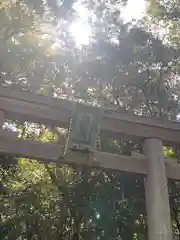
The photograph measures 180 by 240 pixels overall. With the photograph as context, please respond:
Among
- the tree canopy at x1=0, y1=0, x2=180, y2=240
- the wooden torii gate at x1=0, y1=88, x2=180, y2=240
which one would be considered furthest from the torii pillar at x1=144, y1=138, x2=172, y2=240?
the tree canopy at x1=0, y1=0, x2=180, y2=240

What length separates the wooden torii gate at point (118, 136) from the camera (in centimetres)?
474

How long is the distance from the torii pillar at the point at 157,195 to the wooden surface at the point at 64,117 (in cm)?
25

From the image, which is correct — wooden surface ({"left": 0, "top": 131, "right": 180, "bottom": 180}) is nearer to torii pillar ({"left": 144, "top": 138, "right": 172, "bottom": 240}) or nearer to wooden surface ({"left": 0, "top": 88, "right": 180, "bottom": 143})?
torii pillar ({"left": 144, "top": 138, "right": 172, "bottom": 240})

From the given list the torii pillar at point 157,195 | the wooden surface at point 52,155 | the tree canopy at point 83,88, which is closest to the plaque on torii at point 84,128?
the wooden surface at point 52,155

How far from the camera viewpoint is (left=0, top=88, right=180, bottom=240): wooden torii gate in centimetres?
474

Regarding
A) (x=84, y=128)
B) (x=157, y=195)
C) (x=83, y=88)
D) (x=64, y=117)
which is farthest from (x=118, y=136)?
(x=83, y=88)

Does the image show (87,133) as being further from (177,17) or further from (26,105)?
(177,17)

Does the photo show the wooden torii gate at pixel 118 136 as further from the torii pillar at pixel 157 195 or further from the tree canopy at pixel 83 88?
the tree canopy at pixel 83 88

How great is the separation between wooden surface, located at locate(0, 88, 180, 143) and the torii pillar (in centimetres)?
25

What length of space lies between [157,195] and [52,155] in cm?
169

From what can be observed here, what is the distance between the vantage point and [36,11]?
8.44 m

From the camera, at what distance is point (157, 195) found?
15.9ft

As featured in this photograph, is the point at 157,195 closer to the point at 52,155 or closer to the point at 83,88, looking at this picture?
the point at 52,155

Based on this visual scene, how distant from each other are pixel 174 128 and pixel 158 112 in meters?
3.95
